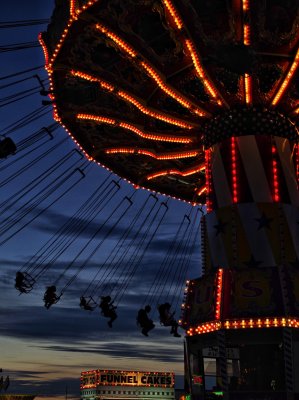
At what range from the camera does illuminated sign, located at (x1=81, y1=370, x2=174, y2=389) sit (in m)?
38.7

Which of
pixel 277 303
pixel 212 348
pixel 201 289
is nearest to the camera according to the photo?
pixel 277 303

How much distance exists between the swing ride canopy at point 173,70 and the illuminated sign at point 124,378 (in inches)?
785

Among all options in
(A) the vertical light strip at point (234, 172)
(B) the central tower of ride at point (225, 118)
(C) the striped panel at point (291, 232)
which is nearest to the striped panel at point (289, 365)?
(B) the central tower of ride at point (225, 118)

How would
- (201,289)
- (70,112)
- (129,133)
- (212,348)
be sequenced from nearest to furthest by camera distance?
(201,289), (212,348), (70,112), (129,133)

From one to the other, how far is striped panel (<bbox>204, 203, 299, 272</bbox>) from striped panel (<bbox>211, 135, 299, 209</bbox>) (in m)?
0.43

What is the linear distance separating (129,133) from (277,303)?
10.4 metres

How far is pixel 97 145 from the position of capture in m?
25.1

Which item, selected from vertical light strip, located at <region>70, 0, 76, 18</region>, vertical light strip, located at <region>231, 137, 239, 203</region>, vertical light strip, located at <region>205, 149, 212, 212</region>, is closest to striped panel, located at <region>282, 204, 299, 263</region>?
vertical light strip, located at <region>231, 137, 239, 203</region>

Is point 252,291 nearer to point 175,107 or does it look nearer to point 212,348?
point 212,348

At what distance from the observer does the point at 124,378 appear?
129 ft

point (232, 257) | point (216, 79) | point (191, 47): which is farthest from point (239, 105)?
point (232, 257)

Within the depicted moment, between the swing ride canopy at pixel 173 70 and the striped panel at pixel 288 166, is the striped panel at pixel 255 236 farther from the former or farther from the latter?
the swing ride canopy at pixel 173 70

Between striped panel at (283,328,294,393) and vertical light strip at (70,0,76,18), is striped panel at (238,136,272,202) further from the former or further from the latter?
vertical light strip at (70,0,76,18)

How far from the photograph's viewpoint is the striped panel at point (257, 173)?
1889cm
